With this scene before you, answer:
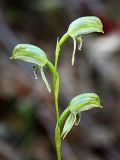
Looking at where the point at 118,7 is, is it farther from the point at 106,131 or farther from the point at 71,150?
the point at 71,150

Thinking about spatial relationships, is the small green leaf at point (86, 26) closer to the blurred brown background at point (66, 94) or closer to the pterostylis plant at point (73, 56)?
the pterostylis plant at point (73, 56)

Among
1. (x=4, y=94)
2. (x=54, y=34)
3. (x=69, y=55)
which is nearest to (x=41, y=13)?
(x=54, y=34)

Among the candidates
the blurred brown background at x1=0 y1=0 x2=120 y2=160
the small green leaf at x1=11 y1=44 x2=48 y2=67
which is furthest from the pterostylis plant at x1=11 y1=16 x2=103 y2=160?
the blurred brown background at x1=0 y1=0 x2=120 y2=160

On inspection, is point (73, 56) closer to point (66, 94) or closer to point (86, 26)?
point (86, 26)

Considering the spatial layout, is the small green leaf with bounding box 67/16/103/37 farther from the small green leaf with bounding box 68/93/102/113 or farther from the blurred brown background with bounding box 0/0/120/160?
the blurred brown background with bounding box 0/0/120/160

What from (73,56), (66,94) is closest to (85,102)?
(73,56)

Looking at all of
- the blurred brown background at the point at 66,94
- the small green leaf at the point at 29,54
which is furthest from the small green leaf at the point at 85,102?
the blurred brown background at the point at 66,94
